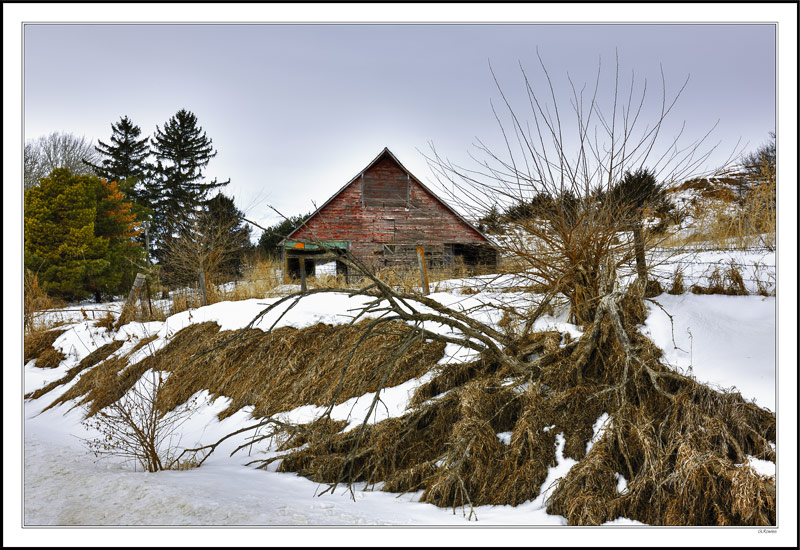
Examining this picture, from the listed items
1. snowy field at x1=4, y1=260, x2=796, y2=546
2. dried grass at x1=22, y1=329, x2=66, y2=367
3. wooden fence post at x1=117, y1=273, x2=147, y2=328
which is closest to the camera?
snowy field at x1=4, y1=260, x2=796, y2=546

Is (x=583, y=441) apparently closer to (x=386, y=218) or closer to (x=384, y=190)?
(x=386, y=218)

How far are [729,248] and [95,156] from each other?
1161 inches

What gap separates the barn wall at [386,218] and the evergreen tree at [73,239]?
6.79 m

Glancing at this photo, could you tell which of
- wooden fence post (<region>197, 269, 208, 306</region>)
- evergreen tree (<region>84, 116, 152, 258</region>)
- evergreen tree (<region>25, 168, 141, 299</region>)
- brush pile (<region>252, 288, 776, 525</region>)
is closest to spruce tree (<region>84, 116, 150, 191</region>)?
evergreen tree (<region>84, 116, 152, 258</region>)

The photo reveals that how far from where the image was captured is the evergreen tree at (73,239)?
14883mm

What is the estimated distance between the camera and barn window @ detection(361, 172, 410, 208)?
708 inches

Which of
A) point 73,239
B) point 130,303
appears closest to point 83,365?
point 130,303

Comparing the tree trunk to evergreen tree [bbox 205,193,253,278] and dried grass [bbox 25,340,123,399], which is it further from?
evergreen tree [bbox 205,193,253,278]

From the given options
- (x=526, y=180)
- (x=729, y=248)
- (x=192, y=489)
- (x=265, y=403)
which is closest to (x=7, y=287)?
(x=192, y=489)

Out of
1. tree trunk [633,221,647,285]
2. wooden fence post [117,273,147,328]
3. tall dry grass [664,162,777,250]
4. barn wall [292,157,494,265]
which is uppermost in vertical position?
barn wall [292,157,494,265]

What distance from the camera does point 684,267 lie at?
5605 millimetres

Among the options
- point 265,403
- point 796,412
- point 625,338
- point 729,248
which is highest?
point 729,248

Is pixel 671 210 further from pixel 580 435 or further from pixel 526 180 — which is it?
pixel 580 435

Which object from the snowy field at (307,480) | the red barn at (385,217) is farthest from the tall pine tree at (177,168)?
the snowy field at (307,480)
